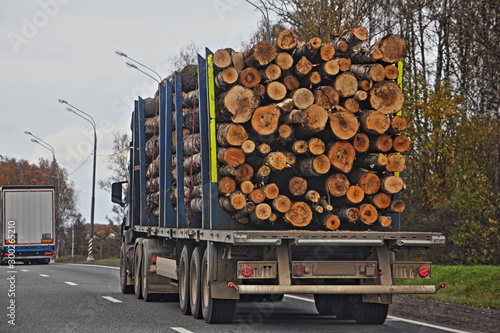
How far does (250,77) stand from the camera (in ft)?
37.9

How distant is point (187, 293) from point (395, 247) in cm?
316

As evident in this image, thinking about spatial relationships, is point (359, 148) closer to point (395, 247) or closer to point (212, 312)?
point (395, 247)

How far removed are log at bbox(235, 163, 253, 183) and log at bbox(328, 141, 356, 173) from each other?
1012 millimetres

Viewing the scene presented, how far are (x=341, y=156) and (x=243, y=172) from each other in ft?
4.09

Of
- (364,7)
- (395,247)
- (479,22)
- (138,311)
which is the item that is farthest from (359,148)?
(364,7)

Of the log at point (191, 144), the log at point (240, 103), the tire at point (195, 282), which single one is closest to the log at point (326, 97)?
the log at point (240, 103)

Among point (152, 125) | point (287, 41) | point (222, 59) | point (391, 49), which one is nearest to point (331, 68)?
point (287, 41)

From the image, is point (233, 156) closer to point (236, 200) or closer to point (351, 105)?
point (236, 200)

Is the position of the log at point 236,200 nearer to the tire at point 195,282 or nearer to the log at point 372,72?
the tire at point 195,282

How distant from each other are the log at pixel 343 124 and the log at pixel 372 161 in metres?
0.43

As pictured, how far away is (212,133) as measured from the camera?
37.9 feet

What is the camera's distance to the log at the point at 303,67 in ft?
38.0

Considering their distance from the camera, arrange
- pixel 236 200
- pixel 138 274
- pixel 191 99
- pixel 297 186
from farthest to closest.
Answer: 1. pixel 138 274
2. pixel 191 99
3. pixel 297 186
4. pixel 236 200

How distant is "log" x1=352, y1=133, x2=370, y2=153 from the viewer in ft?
38.1
